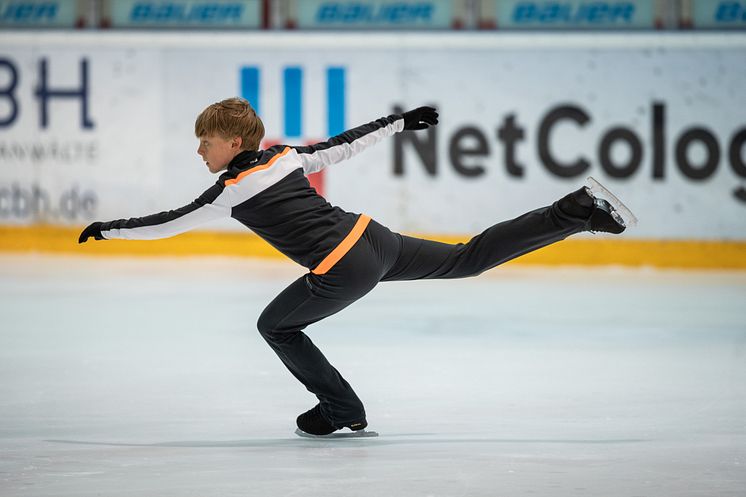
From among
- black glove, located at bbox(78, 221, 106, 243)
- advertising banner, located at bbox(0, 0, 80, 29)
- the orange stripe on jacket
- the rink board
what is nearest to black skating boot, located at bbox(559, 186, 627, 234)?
the orange stripe on jacket

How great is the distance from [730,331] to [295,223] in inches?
135

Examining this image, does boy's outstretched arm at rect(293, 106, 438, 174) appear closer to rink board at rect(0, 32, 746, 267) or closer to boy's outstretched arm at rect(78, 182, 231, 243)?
boy's outstretched arm at rect(78, 182, 231, 243)

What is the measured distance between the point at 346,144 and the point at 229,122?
17.5 inches

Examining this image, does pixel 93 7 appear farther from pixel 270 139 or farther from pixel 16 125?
pixel 270 139

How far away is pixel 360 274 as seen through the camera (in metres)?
3.75

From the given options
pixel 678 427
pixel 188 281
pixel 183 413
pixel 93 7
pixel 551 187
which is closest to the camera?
pixel 678 427

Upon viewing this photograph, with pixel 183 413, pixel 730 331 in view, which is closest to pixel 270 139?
pixel 730 331

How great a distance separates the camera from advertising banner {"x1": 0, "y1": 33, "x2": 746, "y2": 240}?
32.7ft

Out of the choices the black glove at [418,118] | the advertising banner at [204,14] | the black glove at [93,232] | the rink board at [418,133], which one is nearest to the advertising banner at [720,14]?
the rink board at [418,133]

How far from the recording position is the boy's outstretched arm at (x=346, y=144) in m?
3.92

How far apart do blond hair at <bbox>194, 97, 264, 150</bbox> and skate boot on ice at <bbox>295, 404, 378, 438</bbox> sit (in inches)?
34.1

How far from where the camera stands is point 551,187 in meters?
10.1

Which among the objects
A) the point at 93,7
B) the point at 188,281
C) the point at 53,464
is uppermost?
the point at 93,7

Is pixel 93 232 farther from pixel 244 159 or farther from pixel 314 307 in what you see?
pixel 314 307
